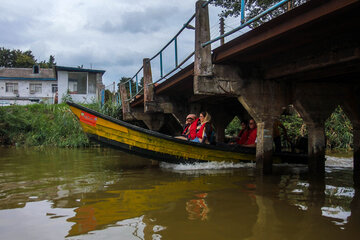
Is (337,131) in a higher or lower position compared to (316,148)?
higher

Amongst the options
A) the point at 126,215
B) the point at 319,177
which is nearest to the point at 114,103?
the point at 319,177

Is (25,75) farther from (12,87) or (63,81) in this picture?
(63,81)

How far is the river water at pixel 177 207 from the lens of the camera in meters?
3.44

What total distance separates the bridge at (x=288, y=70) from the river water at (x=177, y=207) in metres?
1.62

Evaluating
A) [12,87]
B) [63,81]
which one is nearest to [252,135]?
Answer: [63,81]

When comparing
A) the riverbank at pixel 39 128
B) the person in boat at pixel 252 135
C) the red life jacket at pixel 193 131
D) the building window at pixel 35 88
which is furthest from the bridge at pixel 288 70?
the building window at pixel 35 88

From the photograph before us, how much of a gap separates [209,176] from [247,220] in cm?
367

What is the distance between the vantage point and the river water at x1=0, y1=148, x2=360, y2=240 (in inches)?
135

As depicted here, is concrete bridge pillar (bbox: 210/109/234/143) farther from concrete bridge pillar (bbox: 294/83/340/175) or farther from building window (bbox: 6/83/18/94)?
building window (bbox: 6/83/18/94)

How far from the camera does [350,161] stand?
37.6ft

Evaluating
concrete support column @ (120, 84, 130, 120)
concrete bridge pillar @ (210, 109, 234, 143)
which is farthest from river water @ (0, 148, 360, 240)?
concrete support column @ (120, 84, 130, 120)

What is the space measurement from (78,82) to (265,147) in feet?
106

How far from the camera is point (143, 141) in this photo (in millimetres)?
8508

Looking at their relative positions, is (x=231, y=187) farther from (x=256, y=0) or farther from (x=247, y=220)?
(x=256, y=0)
